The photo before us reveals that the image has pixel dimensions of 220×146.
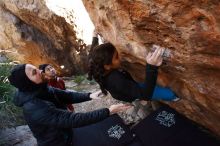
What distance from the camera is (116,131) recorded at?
16.0ft

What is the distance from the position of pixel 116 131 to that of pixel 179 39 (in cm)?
225

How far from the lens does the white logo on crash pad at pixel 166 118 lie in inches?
178

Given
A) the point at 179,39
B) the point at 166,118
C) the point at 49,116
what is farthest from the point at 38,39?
the point at 179,39

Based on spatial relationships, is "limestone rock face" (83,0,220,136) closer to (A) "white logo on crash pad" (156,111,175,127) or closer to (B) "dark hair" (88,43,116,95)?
(B) "dark hair" (88,43,116,95)

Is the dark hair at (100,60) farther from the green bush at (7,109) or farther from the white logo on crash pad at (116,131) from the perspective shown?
the green bush at (7,109)

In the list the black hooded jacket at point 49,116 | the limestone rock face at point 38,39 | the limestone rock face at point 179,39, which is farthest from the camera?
the limestone rock face at point 38,39

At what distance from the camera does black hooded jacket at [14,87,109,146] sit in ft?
11.9

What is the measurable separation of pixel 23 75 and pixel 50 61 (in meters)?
7.05

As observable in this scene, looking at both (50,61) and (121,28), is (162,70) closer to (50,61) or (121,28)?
(121,28)

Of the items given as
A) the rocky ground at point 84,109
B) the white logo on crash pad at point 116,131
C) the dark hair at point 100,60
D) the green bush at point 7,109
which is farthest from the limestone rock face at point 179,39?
the green bush at point 7,109

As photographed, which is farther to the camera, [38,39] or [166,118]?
[38,39]

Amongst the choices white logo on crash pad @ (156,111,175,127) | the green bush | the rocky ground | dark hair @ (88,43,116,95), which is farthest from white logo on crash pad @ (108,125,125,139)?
the green bush

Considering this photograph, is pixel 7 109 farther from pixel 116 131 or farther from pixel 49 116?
pixel 49 116

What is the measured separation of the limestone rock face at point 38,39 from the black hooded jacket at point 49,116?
5534 mm
